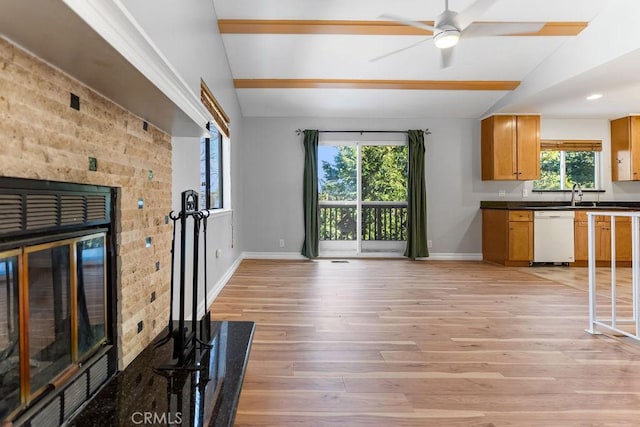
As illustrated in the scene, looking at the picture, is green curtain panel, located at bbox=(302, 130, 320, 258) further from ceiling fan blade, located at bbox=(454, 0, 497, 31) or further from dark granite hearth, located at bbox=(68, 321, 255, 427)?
dark granite hearth, located at bbox=(68, 321, 255, 427)

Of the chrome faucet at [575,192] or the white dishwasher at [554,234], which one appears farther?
the chrome faucet at [575,192]

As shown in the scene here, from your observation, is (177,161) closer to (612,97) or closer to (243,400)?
(243,400)

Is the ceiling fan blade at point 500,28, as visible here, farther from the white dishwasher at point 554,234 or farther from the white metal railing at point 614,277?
the white dishwasher at point 554,234

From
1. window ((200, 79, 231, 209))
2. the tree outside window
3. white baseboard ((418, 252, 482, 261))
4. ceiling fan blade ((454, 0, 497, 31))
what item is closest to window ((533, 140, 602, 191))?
the tree outside window

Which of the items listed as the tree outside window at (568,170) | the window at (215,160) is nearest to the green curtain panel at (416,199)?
the tree outside window at (568,170)

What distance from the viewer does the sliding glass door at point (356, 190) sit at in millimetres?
6059

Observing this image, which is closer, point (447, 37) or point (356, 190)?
point (447, 37)

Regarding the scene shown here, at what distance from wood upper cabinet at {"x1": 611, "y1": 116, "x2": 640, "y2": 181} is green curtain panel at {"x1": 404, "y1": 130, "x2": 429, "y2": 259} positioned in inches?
124

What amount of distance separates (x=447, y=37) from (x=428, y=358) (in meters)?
2.54

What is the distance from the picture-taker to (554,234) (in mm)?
5262

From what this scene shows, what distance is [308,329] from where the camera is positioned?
2639 mm

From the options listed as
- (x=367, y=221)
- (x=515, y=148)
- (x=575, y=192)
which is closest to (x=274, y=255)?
(x=367, y=221)

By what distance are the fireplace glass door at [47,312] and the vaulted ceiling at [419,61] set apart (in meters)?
2.90

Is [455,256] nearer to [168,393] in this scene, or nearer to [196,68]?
[196,68]
